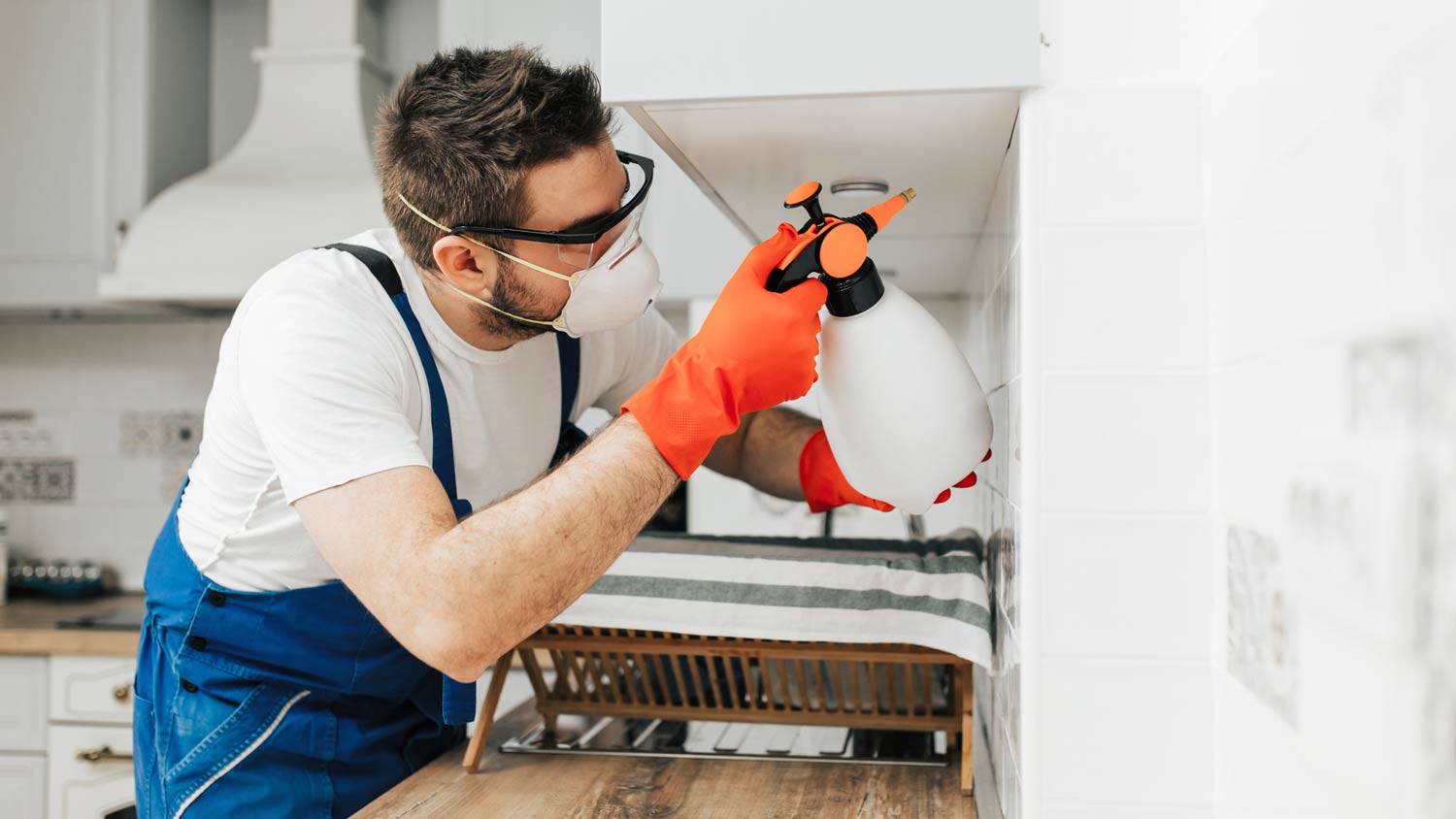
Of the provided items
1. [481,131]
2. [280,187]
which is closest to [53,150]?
[280,187]

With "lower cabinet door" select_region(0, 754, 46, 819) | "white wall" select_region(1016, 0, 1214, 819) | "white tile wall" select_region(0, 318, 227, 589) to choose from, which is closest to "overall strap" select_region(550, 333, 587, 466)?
"white wall" select_region(1016, 0, 1214, 819)

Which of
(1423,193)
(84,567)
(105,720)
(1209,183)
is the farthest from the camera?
(84,567)

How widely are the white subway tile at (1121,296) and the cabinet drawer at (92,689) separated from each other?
1959 mm

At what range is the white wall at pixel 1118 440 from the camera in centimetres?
63

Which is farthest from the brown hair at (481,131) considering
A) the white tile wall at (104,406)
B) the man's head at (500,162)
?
the white tile wall at (104,406)

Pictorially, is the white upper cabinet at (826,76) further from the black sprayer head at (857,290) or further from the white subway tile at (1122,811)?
the white subway tile at (1122,811)

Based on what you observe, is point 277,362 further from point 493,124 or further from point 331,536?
point 493,124

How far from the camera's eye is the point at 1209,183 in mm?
626

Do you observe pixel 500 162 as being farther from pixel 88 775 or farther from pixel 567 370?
pixel 88 775

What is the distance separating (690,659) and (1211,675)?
45 cm

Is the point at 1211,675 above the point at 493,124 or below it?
below

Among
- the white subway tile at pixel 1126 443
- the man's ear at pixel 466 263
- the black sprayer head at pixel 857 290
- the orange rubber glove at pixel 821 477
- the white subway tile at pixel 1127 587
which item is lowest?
the white subway tile at pixel 1127 587

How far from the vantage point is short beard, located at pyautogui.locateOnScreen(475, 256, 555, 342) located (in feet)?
3.26

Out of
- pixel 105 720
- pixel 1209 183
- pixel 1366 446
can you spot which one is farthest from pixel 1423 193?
pixel 105 720
